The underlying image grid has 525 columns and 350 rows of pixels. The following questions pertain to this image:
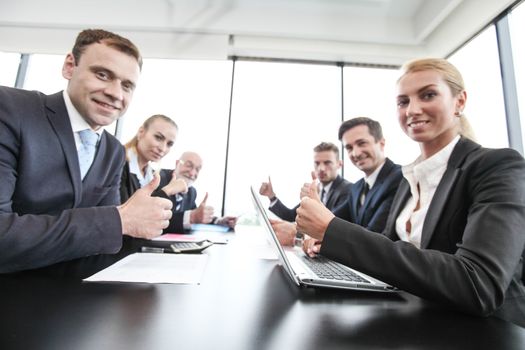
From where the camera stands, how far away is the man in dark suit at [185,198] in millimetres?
1672

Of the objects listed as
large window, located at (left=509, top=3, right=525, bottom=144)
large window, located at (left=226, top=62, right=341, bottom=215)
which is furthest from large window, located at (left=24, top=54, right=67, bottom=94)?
large window, located at (left=509, top=3, right=525, bottom=144)

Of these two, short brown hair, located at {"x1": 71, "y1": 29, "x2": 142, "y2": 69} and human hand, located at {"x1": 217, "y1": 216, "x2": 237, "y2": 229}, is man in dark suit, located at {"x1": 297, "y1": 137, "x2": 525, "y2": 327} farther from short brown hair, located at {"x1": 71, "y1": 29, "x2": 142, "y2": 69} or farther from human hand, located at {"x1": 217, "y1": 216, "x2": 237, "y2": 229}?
human hand, located at {"x1": 217, "y1": 216, "x2": 237, "y2": 229}

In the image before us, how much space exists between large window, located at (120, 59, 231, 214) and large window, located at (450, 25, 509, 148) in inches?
112

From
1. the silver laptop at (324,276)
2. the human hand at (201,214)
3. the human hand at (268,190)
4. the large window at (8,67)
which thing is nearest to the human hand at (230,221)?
the human hand at (201,214)

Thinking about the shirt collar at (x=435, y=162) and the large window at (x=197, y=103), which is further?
the large window at (x=197, y=103)

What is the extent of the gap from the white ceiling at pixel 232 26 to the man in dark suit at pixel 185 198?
1.49m

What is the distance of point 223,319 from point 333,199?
86.5 inches

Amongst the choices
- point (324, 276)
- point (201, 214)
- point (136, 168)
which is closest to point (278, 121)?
point (201, 214)

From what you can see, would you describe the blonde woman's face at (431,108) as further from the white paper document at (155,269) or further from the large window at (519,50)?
the large window at (519,50)

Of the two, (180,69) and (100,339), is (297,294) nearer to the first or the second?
(100,339)

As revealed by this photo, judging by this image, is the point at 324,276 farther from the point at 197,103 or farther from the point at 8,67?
the point at 8,67

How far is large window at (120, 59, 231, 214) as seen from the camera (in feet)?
11.4

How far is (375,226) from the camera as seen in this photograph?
4.87 ft

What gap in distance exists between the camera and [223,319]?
397mm
